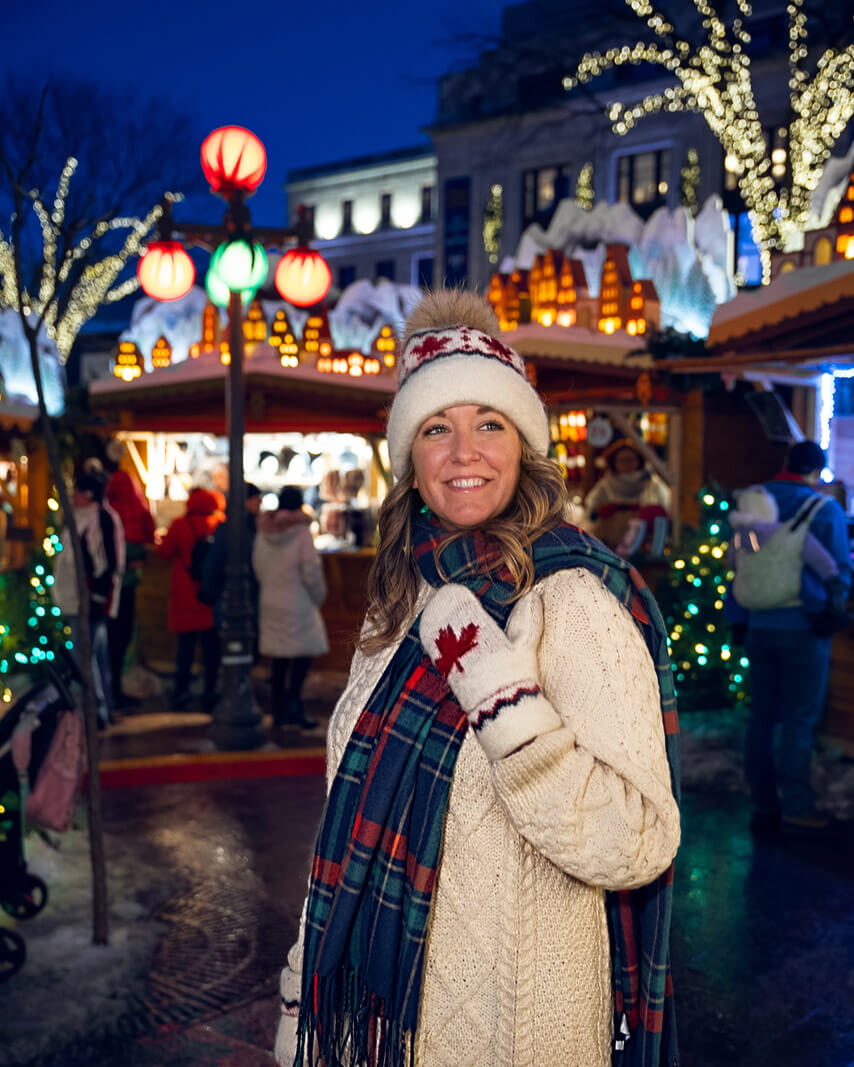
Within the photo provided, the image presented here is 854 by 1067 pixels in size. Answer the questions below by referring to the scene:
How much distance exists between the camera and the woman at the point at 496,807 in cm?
167

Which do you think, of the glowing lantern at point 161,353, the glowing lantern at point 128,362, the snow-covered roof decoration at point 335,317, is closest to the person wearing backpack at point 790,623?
the snow-covered roof decoration at point 335,317

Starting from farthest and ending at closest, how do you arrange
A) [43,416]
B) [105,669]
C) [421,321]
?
[105,669], [43,416], [421,321]

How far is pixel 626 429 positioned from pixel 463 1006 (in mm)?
10276

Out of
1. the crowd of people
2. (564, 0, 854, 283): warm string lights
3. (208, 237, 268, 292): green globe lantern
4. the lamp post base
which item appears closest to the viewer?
the lamp post base

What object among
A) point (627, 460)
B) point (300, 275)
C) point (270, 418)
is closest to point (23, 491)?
point (270, 418)

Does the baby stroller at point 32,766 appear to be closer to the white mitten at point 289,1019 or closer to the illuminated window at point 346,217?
the white mitten at point 289,1019

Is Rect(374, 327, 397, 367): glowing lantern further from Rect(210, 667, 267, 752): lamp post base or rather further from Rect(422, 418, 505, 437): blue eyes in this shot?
Rect(422, 418, 505, 437): blue eyes

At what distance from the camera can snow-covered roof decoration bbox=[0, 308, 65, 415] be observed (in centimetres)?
1473

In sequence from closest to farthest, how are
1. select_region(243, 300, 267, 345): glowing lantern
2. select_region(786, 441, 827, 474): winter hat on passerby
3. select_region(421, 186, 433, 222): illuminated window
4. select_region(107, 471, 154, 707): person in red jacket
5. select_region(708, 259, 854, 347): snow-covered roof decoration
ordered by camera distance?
select_region(786, 441, 827, 474): winter hat on passerby < select_region(708, 259, 854, 347): snow-covered roof decoration < select_region(107, 471, 154, 707): person in red jacket < select_region(243, 300, 267, 345): glowing lantern < select_region(421, 186, 433, 222): illuminated window

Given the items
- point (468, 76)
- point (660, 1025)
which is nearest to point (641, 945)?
point (660, 1025)

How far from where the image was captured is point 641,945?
191 cm

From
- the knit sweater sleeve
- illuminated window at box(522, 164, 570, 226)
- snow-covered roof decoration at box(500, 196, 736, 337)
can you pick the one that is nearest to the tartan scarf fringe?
the knit sweater sleeve

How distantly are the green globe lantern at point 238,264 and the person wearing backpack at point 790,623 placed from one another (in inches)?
164

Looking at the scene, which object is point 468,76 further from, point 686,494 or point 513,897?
→ point 513,897
